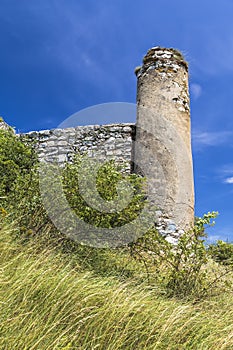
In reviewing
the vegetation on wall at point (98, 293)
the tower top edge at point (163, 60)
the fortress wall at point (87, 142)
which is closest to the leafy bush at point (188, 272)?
the vegetation on wall at point (98, 293)

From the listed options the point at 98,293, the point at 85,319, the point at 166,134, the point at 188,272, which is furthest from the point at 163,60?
the point at 85,319

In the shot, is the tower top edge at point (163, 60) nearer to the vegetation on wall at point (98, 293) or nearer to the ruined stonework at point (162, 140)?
the ruined stonework at point (162, 140)

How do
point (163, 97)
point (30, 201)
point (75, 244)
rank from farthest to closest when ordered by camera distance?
point (163, 97) < point (30, 201) < point (75, 244)

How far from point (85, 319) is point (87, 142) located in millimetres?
7470

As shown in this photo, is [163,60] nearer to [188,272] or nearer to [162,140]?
[162,140]

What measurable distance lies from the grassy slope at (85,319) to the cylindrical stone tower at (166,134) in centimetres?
437

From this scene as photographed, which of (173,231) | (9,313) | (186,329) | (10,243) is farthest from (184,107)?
(9,313)

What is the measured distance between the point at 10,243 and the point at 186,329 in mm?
2283

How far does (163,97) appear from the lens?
8695mm

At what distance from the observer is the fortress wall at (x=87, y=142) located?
373 inches

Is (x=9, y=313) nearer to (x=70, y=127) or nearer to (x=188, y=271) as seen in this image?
(x=188, y=271)

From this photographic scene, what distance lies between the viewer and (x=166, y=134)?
334 inches

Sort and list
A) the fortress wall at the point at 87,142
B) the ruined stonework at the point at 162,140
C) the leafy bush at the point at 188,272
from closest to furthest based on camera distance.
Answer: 1. the leafy bush at the point at 188,272
2. the ruined stonework at the point at 162,140
3. the fortress wall at the point at 87,142

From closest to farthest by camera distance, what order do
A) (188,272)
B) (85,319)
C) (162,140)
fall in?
(85,319)
(188,272)
(162,140)
